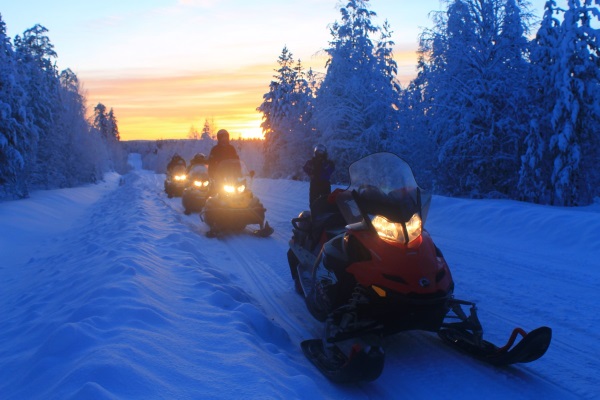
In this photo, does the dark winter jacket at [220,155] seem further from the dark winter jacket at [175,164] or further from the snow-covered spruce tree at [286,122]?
the snow-covered spruce tree at [286,122]

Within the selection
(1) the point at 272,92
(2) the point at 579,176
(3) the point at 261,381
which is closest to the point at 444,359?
(3) the point at 261,381

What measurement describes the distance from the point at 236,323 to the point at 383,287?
1.53m

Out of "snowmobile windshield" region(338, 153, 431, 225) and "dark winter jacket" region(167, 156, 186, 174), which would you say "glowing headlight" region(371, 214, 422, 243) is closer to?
"snowmobile windshield" region(338, 153, 431, 225)

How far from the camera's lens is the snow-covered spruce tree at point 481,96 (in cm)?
1817

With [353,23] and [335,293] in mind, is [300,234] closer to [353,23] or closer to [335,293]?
[335,293]

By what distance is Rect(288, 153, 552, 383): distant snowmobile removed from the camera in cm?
340

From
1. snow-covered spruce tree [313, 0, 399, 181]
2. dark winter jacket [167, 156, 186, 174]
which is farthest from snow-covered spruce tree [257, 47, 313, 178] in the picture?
dark winter jacket [167, 156, 186, 174]

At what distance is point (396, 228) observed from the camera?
3.59 metres

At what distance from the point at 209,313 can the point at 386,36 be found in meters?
23.3

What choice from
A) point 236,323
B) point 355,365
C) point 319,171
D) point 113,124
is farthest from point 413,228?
point 113,124

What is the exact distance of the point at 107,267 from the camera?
6.02m

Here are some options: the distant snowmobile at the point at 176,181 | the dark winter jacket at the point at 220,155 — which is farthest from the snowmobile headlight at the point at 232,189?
the distant snowmobile at the point at 176,181

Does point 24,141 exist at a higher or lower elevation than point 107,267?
higher

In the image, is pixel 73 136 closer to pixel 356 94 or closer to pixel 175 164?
pixel 175 164
